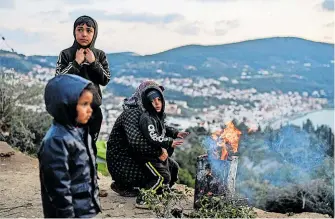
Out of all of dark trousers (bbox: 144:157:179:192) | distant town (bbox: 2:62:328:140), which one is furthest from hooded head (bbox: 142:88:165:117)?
distant town (bbox: 2:62:328:140)

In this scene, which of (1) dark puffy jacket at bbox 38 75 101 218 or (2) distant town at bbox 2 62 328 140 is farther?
(2) distant town at bbox 2 62 328 140

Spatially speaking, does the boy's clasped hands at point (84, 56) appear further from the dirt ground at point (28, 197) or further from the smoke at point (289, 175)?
the smoke at point (289, 175)

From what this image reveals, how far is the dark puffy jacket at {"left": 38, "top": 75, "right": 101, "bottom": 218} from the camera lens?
12.3 feet

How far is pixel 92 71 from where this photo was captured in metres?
6.26

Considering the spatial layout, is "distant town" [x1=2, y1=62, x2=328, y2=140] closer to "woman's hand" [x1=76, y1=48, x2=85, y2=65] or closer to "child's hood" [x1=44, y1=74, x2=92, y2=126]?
"woman's hand" [x1=76, y1=48, x2=85, y2=65]

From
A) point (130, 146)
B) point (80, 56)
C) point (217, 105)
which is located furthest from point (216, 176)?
point (217, 105)

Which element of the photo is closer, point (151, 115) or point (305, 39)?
point (151, 115)

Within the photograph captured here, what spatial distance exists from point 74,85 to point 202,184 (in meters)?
3.08

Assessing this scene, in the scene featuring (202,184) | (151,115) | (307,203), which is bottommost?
(307,203)

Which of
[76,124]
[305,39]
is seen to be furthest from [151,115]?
[305,39]

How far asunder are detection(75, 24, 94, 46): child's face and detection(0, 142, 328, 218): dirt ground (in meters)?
1.71

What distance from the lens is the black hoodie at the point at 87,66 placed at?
6211 millimetres

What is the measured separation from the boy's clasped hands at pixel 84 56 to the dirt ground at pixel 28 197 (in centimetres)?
153

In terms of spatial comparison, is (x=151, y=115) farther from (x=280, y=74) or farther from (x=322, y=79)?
(x=280, y=74)
